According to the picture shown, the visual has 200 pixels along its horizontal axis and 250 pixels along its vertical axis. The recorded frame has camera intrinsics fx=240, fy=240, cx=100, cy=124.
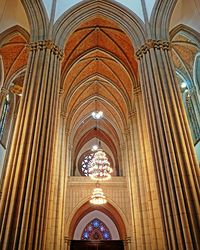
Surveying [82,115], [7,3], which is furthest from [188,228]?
[82,115]

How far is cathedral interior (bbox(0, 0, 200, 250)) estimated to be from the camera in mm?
5863

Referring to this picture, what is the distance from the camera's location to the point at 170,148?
648 cm

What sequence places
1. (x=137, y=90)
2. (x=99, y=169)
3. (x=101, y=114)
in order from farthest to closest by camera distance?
(x=101, y=114)
(x=99, y=169)
(x=137, y=90)

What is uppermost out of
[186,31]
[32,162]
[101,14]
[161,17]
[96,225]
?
[101,14]

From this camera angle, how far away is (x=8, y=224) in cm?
532

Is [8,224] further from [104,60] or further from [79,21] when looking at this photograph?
[104,60]

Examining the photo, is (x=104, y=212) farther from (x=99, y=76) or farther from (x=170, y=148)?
(x=170, y=148)

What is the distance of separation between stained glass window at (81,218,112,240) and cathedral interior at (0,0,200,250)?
7cm

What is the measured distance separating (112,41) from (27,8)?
200 inches

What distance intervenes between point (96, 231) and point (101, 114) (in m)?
8.96

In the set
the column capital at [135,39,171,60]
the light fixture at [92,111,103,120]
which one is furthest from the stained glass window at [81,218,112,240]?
the column capital at [135,39,171,60]

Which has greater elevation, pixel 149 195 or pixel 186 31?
pixel 186 31

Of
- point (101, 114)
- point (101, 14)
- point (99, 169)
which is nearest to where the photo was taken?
point (101, 14)

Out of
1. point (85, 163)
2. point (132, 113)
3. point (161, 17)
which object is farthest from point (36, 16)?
point (85, 163)
